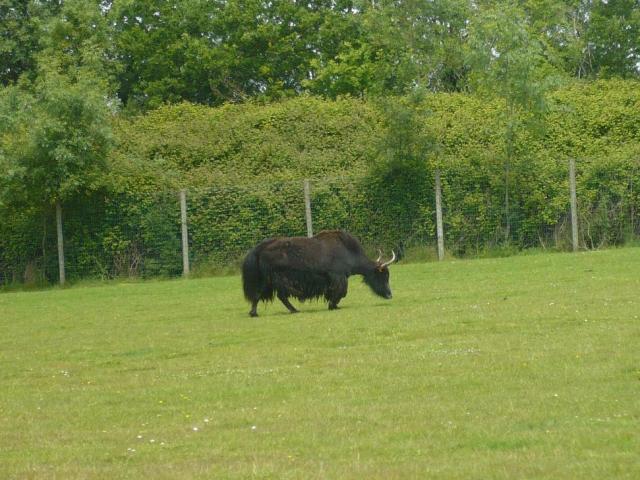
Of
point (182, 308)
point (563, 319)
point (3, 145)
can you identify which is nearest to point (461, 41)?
point (3, 145)

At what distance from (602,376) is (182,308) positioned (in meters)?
12.1

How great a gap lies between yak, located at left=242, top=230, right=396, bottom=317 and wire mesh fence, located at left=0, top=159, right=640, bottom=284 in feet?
29.8

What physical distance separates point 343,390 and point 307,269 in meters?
9.60

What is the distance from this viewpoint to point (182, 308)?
2133cm

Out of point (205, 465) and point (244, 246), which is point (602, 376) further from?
point (244, 246)

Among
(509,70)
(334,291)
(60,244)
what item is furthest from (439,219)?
(60,244)

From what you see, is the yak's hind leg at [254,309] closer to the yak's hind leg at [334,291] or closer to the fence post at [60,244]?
the yak's hind leg at [334,291]

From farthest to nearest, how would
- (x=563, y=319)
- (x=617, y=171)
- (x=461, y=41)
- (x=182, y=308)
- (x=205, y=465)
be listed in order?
(x=461, y=41) < (x=617, y=171) < (x=182, y=308) < (x=563, y=319) < (x=205, y=465)

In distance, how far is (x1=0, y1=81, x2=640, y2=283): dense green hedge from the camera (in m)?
30.0

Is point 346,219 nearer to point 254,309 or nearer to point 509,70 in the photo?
point 509,70

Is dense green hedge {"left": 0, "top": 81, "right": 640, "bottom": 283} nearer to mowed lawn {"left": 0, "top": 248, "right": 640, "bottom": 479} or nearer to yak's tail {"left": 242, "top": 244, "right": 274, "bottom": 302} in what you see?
mowed lawn {"left": 0, "top": 248, "right": 640, "bottom": 479}

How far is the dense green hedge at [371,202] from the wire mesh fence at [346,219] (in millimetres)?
31

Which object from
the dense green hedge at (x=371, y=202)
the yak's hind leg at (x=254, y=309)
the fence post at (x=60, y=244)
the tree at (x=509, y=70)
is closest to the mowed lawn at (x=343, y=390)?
the yak's hind leg at (x=254, y=309)

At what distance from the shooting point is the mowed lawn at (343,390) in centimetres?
781
